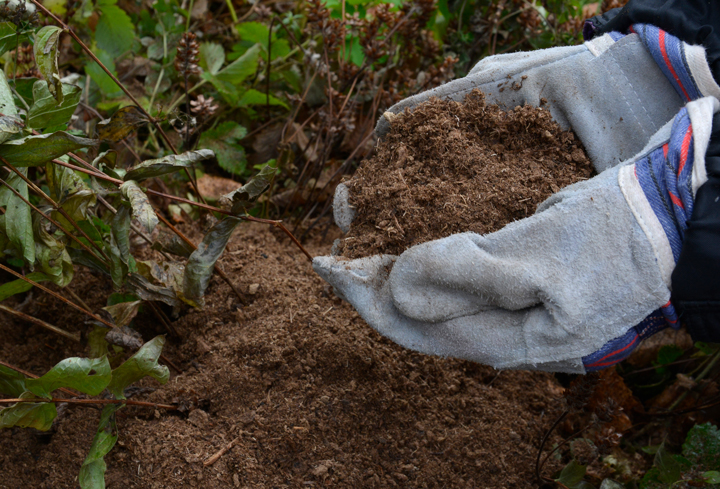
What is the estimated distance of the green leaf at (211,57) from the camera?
2.48 m

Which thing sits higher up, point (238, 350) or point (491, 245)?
point (491, 245)

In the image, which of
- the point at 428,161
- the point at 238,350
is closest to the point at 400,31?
the point at 428,161

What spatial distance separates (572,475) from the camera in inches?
56.0

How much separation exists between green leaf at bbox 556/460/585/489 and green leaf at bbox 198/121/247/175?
5.78 feet

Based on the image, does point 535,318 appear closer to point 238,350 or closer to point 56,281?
point 238,350

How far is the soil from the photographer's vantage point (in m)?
1.42

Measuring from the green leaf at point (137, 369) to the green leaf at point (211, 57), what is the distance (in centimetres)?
163

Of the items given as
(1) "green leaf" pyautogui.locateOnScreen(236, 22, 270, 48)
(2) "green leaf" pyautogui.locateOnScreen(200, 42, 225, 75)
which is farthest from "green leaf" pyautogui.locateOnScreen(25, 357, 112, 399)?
(1) "green leaf" pyautogui.locateOnScreen(236, 22, 270, 48)

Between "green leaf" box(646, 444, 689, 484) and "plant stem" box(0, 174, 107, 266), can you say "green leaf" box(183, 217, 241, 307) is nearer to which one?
"plant stem" box(0, 174, 107, 266)

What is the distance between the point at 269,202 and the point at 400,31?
3.14 ft

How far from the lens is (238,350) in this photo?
1.61 metres

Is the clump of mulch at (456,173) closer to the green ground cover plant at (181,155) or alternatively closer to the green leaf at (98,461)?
the green ground cover plant at (181,155)

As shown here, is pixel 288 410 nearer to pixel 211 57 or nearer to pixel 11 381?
pixel 11 381

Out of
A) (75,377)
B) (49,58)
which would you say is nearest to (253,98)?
(49,58)
